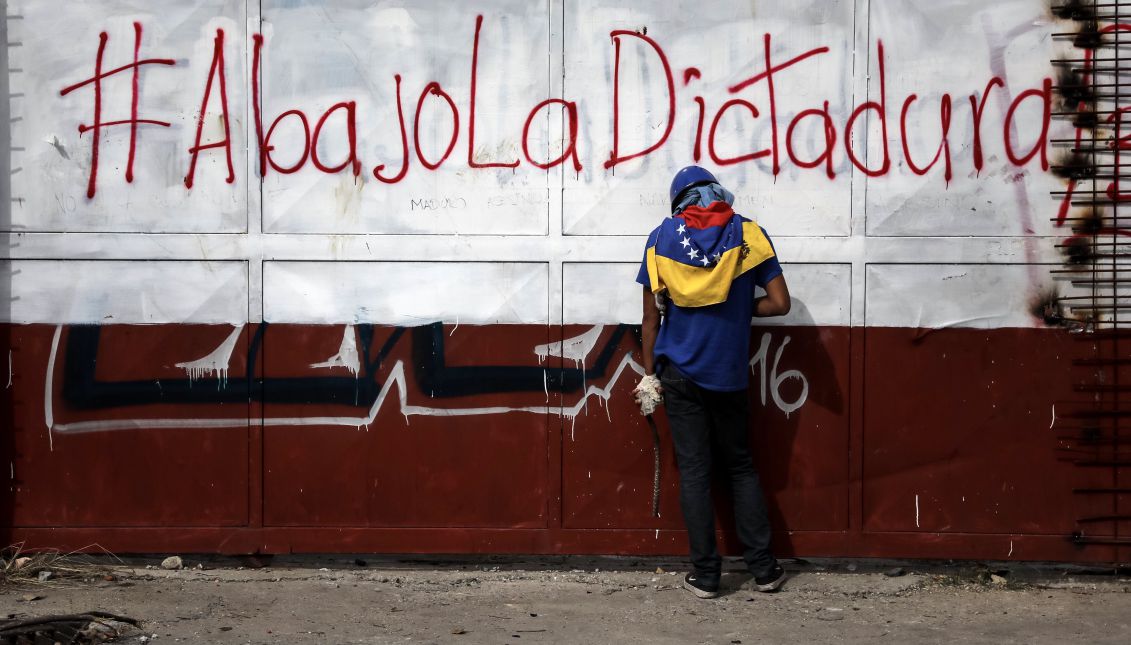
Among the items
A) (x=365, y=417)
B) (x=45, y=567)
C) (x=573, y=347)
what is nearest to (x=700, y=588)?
(x=573, y=347)

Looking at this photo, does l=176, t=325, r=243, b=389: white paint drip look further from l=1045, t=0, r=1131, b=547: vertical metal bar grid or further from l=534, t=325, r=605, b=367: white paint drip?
l=1045, t=0, r=1131, b=547: vertical metal bar grid

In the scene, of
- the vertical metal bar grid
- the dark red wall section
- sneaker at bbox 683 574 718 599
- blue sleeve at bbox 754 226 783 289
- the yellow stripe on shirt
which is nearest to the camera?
the yellow stripe on shirt

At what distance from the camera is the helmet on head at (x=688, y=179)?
14.4ft

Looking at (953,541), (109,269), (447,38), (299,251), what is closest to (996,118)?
(953,541)

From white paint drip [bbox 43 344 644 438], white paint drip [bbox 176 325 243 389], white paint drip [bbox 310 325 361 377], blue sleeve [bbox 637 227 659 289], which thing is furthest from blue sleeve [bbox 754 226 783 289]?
white paint drip [bbox 176 325 243 389]

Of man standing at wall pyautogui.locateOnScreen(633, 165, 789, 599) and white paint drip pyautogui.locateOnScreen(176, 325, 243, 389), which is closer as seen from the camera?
man standing at wall pyautogui.locateOnScreen(633, 165, 789, 599)

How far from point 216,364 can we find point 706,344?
207 centimetres

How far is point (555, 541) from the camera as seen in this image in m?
4.81

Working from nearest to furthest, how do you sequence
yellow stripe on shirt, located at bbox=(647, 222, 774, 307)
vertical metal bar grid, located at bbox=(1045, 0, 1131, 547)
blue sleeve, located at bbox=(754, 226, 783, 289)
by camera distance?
yellow stripe on shirt, located at bbox=(647, 222, 774, 307)
blue sleeve, located at bbox=(754, 226, 783, 289)
vertical metal bar grid, located at bbox=(1045, 0, 1131, 547)

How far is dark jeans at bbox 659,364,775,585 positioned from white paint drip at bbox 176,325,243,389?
71.8 inches

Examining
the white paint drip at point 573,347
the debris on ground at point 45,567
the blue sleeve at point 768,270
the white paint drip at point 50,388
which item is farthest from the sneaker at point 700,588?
the white paint drip at point 50,388

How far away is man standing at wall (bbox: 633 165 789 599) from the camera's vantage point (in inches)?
169

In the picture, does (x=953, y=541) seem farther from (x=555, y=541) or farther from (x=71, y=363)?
(x=71, y=363)

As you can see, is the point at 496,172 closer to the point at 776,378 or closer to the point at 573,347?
the point at 573,347
